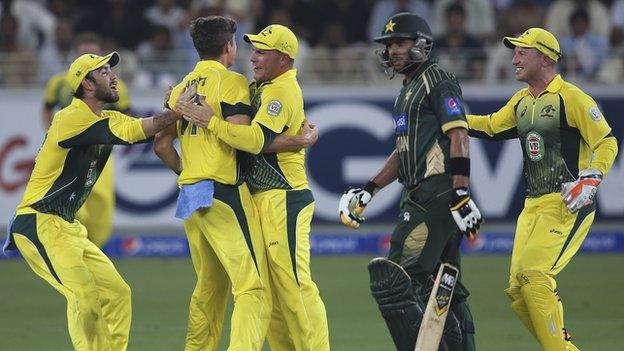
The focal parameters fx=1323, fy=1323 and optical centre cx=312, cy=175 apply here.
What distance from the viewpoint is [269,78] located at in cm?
753

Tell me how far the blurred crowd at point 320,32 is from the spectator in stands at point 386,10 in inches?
0.5

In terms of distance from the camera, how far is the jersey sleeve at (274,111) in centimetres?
724

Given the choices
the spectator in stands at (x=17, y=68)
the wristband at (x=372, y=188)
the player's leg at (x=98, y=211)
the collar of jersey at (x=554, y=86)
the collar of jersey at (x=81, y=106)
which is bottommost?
the player's leg at (x=98, y=211)

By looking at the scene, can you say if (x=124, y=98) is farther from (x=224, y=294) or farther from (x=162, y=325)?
(x=224, y=294)

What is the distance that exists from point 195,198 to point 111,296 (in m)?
0.86

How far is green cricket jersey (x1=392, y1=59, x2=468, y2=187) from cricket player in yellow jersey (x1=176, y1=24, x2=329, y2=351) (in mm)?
698

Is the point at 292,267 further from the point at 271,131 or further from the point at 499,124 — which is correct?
the point at 499,124

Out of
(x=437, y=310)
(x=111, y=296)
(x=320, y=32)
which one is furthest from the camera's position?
(x=320, y=32)

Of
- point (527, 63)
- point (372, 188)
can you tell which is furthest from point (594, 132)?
point (372, 188)

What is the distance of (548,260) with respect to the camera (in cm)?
752

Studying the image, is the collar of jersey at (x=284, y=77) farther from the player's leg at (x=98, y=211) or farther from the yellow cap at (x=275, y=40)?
the player's leg at (x=98, y=211)

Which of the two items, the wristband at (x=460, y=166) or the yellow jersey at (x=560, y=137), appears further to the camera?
the yellow jersey at (x=560, y=137)

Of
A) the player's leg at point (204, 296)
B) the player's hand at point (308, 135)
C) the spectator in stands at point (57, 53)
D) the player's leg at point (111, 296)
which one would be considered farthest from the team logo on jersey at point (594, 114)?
the spectator in stands at point (57, 53)

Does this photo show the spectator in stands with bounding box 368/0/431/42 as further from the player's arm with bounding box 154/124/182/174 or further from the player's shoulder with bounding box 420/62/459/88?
the player's shoulder with bounding box 420/62/459/88
